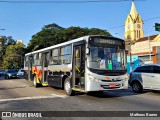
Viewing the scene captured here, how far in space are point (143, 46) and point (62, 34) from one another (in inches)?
1242

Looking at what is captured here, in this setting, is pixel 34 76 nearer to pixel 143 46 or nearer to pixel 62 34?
pixel 143 46

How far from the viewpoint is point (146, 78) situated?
50.5 ft

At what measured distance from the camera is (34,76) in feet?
68.5

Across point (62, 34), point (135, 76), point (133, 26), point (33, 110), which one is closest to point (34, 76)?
point (135, 76)

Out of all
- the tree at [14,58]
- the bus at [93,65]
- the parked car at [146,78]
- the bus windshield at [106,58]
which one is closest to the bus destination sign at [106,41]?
the bus at [93,65]

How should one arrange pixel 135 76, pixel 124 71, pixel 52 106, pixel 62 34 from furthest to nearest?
pixel 62 34, pixel 135 76, pixel 124 71, pixel 52 106

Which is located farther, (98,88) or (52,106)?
(98,88)

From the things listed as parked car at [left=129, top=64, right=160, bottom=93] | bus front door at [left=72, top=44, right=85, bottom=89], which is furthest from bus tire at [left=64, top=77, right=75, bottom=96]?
parked car at [left=129, top=64, right=160, bottom=93]

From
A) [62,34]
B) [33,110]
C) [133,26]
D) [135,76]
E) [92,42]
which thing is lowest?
[33,110]

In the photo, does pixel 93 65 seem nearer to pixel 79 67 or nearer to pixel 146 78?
pixel 79 67

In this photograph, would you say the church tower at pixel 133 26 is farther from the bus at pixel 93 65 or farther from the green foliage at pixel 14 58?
the bus at pixel 93 65

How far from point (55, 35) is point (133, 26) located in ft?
184

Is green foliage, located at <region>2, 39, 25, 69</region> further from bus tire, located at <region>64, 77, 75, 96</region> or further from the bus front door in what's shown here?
the bus front door

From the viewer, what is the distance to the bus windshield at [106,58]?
12.4 m
